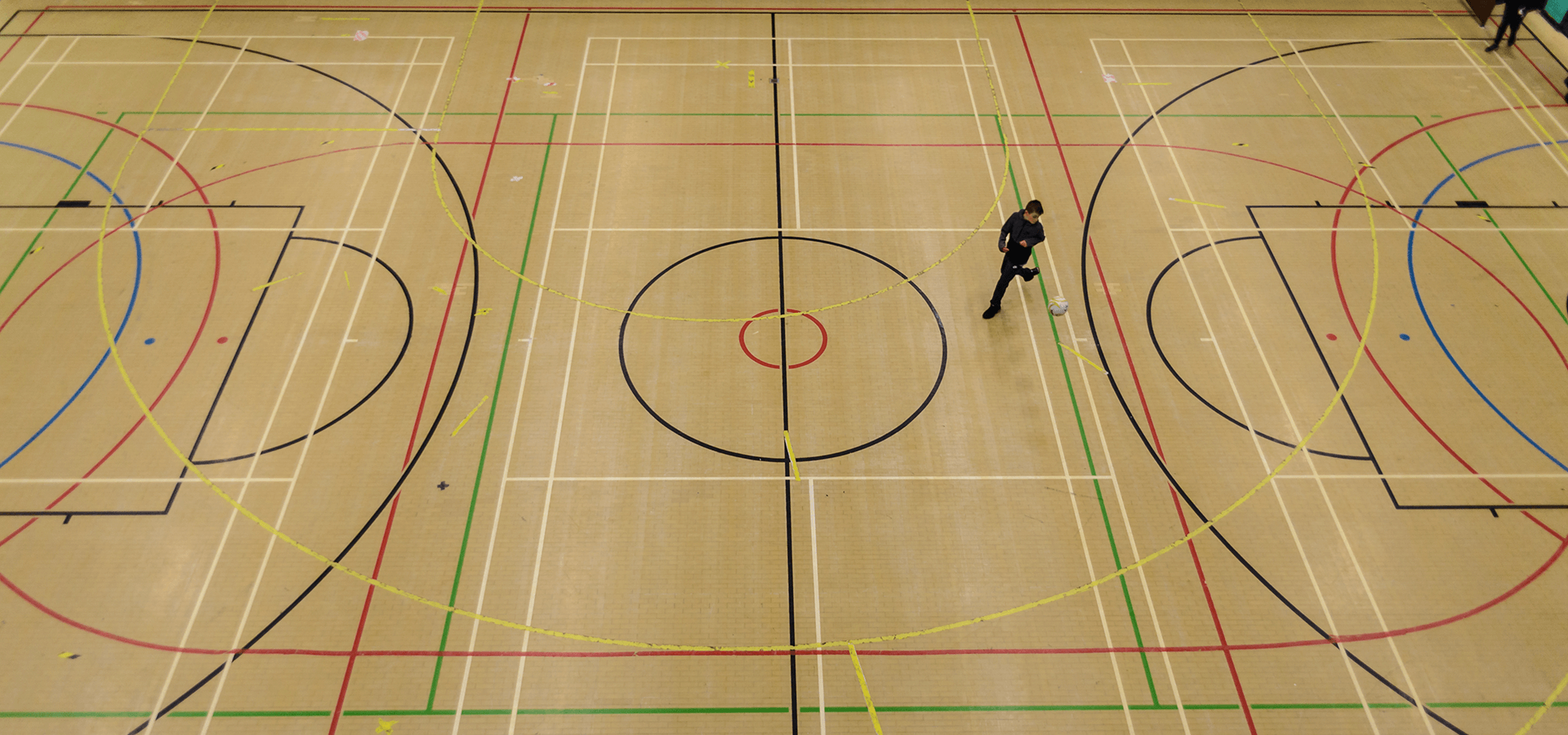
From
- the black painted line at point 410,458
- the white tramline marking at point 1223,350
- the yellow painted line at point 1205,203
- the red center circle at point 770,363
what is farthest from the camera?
the yellow painted line at point 1205,203

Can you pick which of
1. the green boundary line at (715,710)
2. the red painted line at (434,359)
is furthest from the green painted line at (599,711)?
the red painted line at (434,359)

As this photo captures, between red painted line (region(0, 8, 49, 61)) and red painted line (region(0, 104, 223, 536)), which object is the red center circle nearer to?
red painted line (region(0, 104, 223, 536))

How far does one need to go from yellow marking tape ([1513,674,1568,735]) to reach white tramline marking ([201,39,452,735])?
10.6 metres

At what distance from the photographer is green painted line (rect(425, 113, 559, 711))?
21.5ft

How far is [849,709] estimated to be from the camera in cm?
637

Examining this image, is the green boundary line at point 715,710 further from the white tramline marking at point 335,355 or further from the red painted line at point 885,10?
the red painted line at point 885,10

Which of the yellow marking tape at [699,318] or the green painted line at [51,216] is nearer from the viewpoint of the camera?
the yellow marking tape at [699,318]

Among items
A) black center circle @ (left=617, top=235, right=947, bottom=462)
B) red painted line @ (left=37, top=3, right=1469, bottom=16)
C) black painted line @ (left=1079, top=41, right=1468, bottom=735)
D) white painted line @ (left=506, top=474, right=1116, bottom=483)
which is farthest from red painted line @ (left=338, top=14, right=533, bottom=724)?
black painted line @ (left=1079, top=41, right=1468, bottom=735)

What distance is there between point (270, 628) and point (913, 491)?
580cm

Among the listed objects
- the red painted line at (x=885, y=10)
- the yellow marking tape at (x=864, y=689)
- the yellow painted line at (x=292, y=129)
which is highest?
the red painted line at (x=885, y=10)

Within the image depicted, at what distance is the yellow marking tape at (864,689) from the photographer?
6316mm

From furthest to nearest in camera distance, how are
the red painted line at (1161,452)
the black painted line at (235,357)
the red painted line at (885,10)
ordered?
the red painted line at (885,10) → the black painted line at (235,357) → the red painted line at (1161,452)

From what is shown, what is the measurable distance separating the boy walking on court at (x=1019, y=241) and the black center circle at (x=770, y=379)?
959 millimetres

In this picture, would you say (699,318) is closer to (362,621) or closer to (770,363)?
(770,363)
